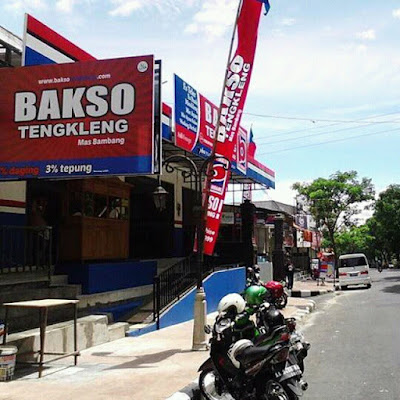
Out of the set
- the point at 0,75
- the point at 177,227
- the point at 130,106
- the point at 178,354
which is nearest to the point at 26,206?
the point at 0,75

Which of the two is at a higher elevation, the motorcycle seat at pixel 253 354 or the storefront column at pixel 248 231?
the storefront column at pixel 248 231

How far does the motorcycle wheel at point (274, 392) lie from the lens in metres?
5.34

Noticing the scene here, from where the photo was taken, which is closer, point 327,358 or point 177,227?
point 327,358

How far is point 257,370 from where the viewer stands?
5527 mm

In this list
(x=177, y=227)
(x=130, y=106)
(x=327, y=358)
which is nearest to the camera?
(x=327, y=358)

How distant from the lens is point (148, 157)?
9367 mm

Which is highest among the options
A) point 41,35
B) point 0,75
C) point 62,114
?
point 41,35

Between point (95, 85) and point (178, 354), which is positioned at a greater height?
point (95, 85)

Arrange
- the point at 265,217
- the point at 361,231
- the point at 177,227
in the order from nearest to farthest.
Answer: the point at 177,227, the point at 265,217, the point at 361,231

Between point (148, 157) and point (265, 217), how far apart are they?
25621mm

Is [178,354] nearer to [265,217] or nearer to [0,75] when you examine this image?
[0,75]

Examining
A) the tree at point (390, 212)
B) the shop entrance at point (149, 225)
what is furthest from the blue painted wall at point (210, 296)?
the tree at point (390, 212)

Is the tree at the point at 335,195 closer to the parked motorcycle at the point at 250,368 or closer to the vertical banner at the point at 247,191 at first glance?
the vertical banner at the point at 247,191

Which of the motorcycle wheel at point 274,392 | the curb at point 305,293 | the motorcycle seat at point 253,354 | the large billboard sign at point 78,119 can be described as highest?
the large billboard sign at point 78,119
